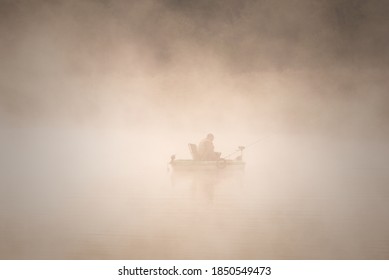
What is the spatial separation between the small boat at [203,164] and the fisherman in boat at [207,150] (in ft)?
0.10

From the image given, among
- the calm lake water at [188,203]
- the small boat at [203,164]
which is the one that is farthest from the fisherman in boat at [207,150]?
the calm lake water at [188,203]

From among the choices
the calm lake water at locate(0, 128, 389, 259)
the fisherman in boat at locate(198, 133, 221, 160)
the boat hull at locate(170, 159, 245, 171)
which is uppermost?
the fisherman in boat at locate(198, 133, 221, 160)

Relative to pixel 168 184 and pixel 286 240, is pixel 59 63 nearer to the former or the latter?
pixel 168 184

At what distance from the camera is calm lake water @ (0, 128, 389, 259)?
3260mm

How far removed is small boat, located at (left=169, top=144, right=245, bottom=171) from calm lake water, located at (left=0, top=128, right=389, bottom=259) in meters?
0.06

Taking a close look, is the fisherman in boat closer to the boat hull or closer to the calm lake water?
the boat hull

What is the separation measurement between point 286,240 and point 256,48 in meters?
1.40

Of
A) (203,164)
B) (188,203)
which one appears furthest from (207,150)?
(188,203)

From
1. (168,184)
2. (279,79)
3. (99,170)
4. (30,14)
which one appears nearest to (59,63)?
(30,14)

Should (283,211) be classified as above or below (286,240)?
above

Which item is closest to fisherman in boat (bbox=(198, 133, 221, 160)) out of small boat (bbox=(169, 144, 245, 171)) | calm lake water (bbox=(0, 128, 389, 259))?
small boat (bbox=(169, 144, 245, 171))

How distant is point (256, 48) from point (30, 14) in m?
1.65

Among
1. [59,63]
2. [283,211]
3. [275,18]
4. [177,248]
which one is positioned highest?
[275,18]

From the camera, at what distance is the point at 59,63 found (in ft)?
10.9
